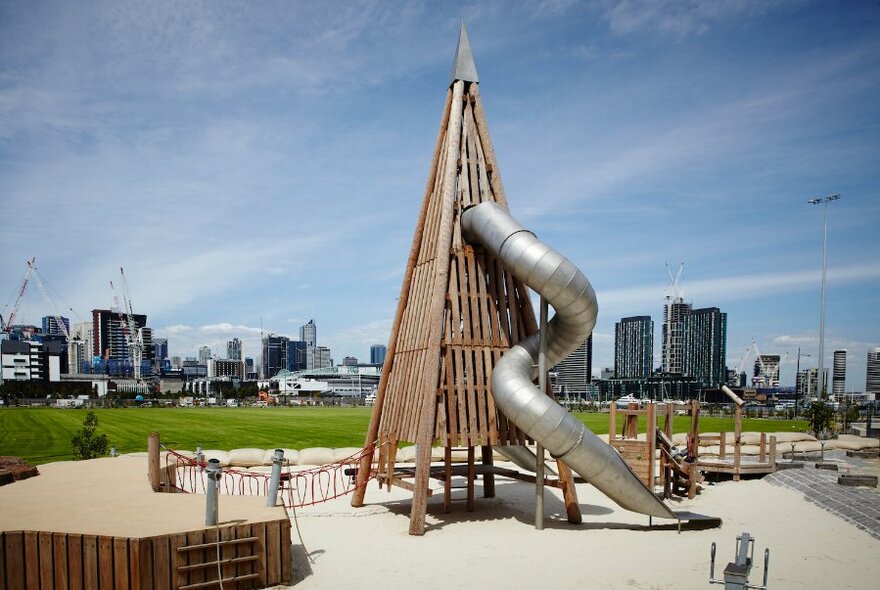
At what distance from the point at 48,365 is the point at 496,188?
216 metres

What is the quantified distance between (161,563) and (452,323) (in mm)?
9941

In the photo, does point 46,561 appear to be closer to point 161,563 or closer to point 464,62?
point 161,563

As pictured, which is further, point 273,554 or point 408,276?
point 408,276

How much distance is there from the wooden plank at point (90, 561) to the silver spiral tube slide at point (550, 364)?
9462mm

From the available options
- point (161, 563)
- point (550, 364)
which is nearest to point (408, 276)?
point (550, 364)

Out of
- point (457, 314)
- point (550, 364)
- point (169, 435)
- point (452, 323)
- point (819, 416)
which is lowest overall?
point (169, 435)

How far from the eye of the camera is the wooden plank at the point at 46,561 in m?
10.8

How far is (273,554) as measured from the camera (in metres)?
12.3

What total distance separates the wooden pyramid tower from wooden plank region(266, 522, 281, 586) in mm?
4858

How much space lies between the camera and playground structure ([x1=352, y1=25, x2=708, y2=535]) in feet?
54.0

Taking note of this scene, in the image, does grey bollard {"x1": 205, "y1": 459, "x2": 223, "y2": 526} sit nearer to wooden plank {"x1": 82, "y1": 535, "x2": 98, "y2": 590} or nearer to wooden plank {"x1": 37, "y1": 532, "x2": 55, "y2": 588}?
wooden plank {"x1": 82, "y1": 535, "x2": 98, "y2": 590}

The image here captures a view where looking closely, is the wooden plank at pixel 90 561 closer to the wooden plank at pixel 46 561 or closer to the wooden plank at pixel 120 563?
the wooden plank at pixel 120 563

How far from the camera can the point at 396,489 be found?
24.1m

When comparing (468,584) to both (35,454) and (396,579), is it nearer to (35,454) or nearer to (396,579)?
(396,579)
